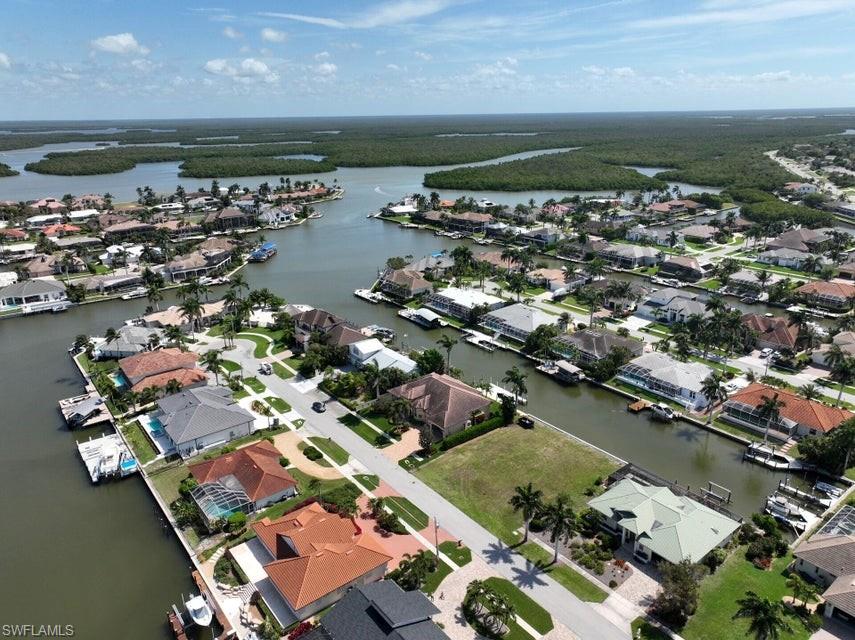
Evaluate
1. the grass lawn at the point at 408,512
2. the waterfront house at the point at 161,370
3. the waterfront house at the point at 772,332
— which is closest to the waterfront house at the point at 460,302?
the waterfront house at the point at 772,332

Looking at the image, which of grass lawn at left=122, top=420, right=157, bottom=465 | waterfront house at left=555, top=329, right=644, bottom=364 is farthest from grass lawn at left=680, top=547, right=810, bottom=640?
grass lawn at left=122, top=420, right=157, bottom=465

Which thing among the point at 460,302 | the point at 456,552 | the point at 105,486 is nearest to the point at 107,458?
the point at 105,486

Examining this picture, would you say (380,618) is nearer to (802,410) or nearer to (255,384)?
(255,384)

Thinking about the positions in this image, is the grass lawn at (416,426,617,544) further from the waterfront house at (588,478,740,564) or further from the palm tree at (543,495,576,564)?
the palm tree at (543,495,576,564)

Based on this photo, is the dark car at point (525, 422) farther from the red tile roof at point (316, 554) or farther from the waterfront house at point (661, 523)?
the red tile roof at point (316, 554)

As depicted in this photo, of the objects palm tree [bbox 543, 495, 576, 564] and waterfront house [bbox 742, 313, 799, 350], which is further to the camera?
waterfront house [bbox 742, 313, 799, 350]

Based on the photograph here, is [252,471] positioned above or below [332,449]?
above
